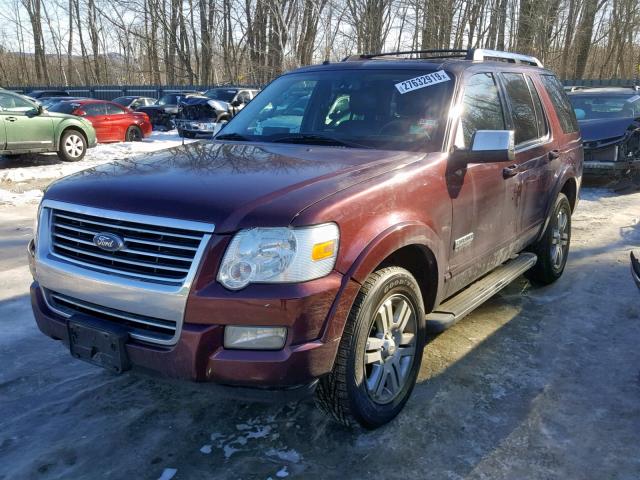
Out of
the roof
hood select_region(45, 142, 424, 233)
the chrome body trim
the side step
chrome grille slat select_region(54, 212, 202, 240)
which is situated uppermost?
the roof

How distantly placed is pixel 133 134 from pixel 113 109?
1.03 m

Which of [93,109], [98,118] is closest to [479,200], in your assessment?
[98,118]

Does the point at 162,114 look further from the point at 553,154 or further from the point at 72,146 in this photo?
the point at 553,154

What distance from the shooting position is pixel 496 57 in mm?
4656

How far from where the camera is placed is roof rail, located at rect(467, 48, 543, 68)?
433cm

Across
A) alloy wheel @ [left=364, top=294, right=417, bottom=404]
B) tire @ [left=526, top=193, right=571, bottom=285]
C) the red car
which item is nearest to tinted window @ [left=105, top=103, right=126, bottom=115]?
the red car

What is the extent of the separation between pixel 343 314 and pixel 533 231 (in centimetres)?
276

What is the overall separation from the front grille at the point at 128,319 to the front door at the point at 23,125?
1134 cm

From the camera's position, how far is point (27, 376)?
3604mm

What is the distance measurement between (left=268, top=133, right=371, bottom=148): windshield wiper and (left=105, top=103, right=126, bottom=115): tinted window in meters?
16.0

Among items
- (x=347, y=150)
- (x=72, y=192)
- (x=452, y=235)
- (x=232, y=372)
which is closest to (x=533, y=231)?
(x=452, y=235)

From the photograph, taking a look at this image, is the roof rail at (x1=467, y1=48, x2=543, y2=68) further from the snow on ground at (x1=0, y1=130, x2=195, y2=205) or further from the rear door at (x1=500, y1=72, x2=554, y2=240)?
the snow on ground at (x1=0, y1=130, x2=195, y2=205)

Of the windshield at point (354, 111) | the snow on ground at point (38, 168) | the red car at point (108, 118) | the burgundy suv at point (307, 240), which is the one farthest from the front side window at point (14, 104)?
the burgundy suv at point (307, 240)

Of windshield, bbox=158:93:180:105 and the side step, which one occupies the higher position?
windshield, bbox=158:93:180:105
